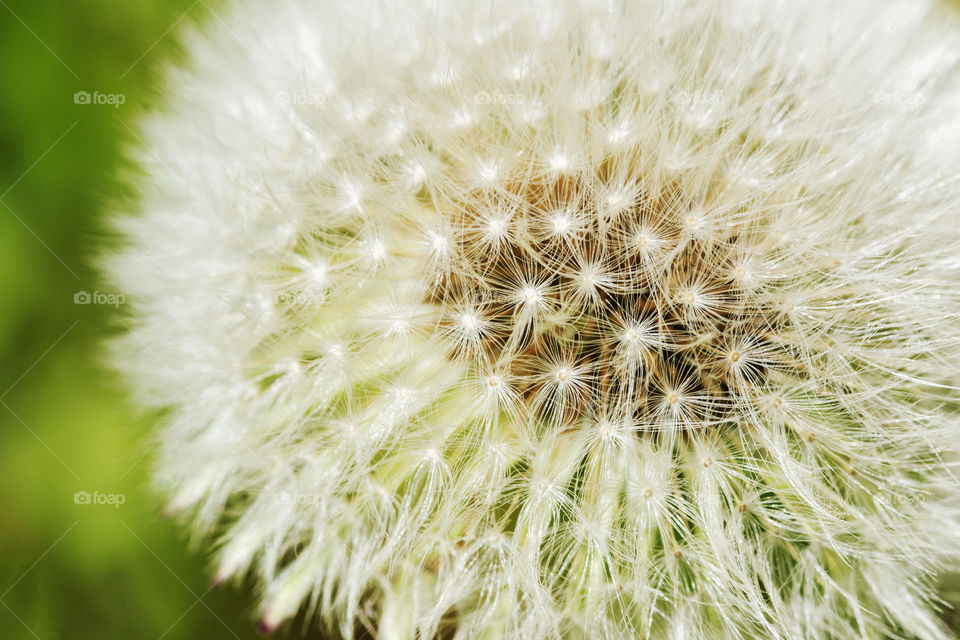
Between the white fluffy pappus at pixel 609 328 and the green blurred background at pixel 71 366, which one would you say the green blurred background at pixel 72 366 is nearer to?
the green blurred background at pixel 71 366

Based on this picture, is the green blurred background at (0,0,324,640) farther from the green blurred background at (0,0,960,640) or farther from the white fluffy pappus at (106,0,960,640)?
the white fluffy pappus at (106,0,960,640)

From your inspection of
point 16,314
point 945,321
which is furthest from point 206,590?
point 945,321

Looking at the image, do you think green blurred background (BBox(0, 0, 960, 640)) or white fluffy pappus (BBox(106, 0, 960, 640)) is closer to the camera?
white fluffy pappus (BBox(106, 0, 960, 640))

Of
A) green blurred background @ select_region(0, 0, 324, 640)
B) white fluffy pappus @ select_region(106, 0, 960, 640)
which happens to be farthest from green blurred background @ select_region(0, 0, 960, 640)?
white fluffy pappus @ select_region(106, 0, 960, 640)

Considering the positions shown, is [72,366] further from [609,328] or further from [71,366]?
[609,328]

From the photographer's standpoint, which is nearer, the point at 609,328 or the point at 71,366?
the point at 609,328

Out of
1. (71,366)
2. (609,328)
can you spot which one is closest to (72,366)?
(71,366)

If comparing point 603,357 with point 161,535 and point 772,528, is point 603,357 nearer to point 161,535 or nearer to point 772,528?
point 772,528
